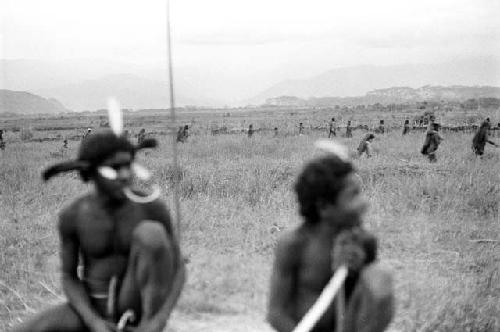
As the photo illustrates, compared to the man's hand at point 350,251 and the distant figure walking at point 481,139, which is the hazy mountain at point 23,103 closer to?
the distant figure walking at point 481,139

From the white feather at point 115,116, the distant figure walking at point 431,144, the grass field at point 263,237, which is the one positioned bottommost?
the grass field at point 263,237

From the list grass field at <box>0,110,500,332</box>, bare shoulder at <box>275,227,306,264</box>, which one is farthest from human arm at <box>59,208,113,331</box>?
grass field at <box>0,110,500,332</box>

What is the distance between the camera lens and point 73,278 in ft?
9.62

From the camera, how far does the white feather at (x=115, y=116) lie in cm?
288

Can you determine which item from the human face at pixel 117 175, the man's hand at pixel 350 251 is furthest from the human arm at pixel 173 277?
the man's hand at pixel 350 251

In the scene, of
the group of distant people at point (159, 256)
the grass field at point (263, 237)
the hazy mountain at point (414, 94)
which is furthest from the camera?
the hazy mountain at point (414, 94)

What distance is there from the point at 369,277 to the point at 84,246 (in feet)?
4.88

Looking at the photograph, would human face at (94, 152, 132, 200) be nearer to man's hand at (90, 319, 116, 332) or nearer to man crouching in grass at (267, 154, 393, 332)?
man's hand at (90, 319, 116, 332)

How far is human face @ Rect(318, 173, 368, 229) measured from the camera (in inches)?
93.1

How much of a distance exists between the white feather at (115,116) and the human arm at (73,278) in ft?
1.55

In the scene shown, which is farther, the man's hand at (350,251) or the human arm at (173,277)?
the human arm at (173,277)

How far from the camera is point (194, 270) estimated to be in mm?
5723

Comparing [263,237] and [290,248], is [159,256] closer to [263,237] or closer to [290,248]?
[290,248]

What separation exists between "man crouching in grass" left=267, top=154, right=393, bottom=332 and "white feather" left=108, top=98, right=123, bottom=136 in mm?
1008
